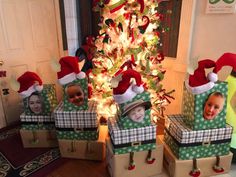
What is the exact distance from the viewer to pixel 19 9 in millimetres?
2539

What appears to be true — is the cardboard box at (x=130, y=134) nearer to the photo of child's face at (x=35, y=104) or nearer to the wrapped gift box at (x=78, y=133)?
the wrapped gift box at (x=78, y=133)

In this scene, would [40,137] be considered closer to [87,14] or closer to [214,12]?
[87,14]

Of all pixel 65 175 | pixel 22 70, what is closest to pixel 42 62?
pixel 22 70

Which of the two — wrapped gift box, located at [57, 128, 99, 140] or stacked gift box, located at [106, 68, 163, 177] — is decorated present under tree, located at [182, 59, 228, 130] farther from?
wrapped gift box, located at [57, 128, 99, 140]

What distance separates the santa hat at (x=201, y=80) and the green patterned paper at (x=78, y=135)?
3.02ft

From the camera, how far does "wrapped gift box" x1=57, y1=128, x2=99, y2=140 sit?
1.80m

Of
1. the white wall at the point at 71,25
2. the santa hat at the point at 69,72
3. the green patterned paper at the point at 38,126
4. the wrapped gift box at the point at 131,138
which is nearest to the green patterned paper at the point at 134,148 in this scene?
the wrapped gift box at the point at 131,138

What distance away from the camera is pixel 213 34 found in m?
2.12

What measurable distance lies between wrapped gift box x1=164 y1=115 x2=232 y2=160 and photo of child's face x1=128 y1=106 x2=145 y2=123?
31 centimetres

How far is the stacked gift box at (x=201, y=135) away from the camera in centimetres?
141

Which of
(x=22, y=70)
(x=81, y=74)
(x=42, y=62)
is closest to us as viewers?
(x=81, y=74)

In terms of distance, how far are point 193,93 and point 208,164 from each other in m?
0.60

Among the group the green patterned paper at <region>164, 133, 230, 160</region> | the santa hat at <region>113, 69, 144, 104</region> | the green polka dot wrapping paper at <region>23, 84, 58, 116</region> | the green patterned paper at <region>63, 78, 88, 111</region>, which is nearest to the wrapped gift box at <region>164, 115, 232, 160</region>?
the green patterned paper at <region>164, 133, 230, 160</region>

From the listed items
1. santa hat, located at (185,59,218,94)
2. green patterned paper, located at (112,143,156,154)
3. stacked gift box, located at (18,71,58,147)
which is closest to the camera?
santa hat, located at (185,59,218,94)
